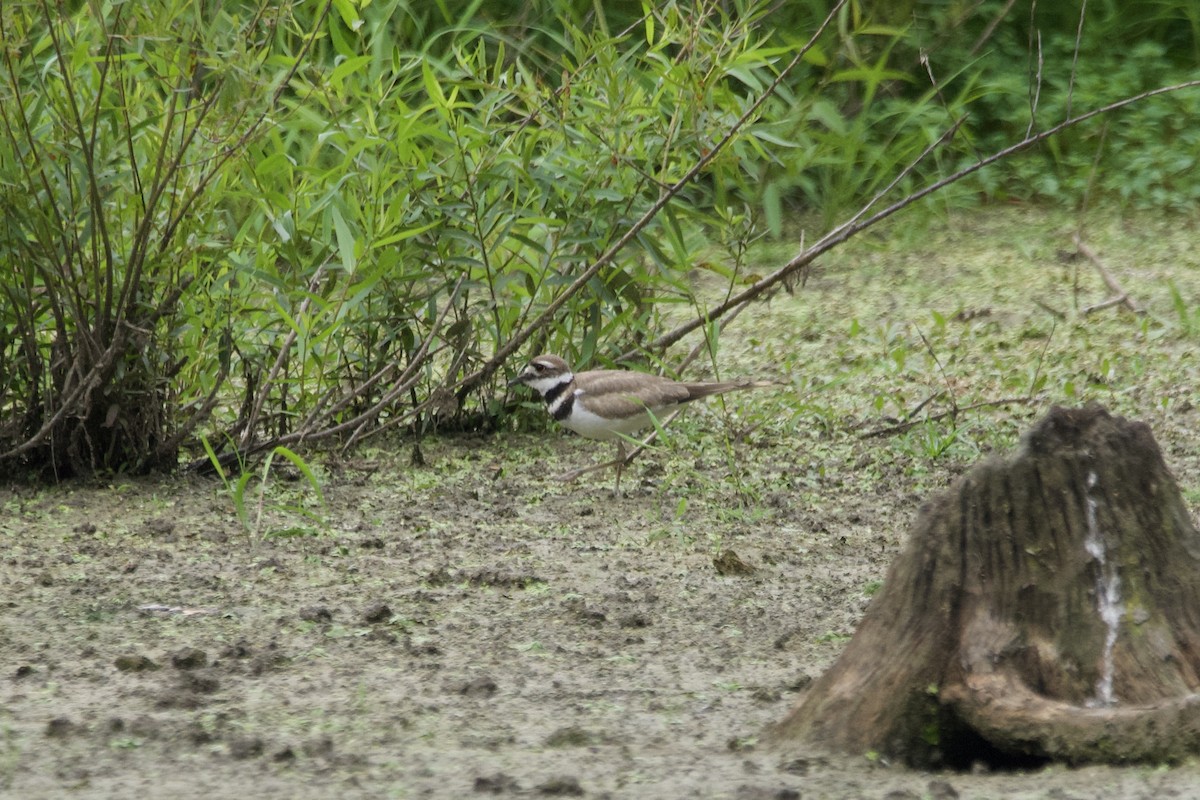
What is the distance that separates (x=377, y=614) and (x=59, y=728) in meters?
0.85

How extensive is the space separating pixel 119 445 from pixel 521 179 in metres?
1.32

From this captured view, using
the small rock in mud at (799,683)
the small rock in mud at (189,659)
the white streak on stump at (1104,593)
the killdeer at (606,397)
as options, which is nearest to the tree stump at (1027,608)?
the white streak on stump at (1104,593)

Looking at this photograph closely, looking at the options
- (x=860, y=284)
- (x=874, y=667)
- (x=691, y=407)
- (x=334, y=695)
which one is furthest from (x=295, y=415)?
(x=860, y=284)

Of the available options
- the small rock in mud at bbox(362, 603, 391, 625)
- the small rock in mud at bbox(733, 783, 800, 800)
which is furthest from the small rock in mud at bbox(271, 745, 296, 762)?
the small rock in mud at bbox(362, 603, 391, 625)

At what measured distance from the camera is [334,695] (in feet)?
10.1

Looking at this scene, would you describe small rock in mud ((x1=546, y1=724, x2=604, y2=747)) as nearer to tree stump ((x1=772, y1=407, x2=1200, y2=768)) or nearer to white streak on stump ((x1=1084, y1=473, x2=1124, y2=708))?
tree stump ((x1=772, y1=407, x2=1200, y2=768))

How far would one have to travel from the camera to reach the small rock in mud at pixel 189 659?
3.21 metres

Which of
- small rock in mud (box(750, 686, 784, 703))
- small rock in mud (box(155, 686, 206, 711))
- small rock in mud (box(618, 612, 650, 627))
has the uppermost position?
small rock in mud (box(618, 612, 650, 627))

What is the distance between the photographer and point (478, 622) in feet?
11.7

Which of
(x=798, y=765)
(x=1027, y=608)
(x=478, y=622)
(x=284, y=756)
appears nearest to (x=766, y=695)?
(x=798, y=765)

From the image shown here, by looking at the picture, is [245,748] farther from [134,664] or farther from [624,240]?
[624,240]

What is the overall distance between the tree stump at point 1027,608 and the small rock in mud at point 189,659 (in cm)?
111

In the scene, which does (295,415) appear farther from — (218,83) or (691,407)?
(691,407)

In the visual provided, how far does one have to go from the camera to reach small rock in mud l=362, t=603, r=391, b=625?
139 inches
